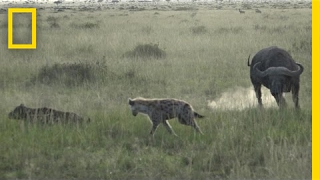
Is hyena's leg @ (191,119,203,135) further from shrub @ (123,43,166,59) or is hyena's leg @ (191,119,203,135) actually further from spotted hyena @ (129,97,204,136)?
shrub @ (123,43,166,59)

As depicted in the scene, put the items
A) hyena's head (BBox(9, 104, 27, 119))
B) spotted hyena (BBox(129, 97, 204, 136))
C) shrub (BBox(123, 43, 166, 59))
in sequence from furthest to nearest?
1. shrub (BBox(123, 43, 166, 59))
2. hyena's head (BBox(9, 104, 27, 119))
3. spotted hyena (BBox(129, 97, 204, 136))

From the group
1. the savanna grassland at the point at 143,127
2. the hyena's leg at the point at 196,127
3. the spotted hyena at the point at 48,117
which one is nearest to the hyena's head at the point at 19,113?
the spotted hyena at the point at 48,117

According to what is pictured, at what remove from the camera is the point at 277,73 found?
338 inches

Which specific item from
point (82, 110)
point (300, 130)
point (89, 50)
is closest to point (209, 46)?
point (89, 50)

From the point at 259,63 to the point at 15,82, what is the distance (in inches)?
262

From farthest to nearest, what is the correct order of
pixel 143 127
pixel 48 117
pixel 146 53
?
pixel 146 53, pixel 48 117, pixel 143 127

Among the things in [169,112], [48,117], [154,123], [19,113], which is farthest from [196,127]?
[19,113]

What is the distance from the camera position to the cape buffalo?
8484mm

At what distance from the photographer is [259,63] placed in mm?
9648

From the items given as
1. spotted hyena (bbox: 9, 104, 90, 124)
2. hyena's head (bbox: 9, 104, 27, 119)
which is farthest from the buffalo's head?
hyena's head (bbox: 9, 104, 27, 119)

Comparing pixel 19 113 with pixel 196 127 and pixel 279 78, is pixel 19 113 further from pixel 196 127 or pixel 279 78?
pixel 279 78

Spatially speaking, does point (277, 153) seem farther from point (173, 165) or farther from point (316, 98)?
point (316, 98)

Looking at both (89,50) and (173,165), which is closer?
(173,165)

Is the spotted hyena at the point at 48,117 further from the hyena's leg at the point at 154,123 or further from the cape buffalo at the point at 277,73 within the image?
the cape buffalo at the point at 277,73
